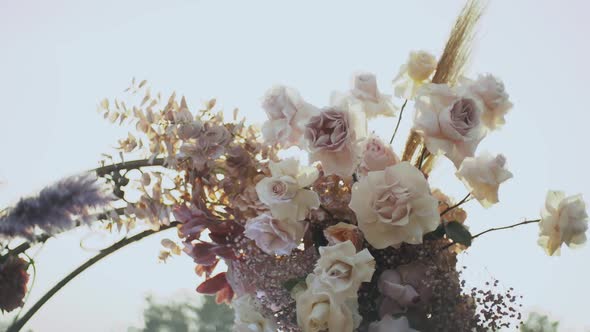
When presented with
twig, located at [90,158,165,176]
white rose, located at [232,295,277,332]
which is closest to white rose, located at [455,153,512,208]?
white rose, located at [232,295,277,332]

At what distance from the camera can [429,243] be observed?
88 cm

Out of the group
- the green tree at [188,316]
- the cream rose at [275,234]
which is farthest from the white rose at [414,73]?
the green tree at [188,316]

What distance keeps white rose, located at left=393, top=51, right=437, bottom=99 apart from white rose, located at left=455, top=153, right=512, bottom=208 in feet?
0.42

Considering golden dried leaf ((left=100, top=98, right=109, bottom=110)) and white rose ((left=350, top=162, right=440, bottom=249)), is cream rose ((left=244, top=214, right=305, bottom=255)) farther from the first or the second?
golden dried leaf ((left=100, top=98, right=109, bottom=110))

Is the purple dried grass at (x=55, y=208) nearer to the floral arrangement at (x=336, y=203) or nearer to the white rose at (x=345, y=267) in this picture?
the floral arrangement at (x=336, y=203)

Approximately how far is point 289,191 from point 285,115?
10 cm

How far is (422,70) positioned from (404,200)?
19 cm

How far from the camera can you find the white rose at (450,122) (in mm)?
847

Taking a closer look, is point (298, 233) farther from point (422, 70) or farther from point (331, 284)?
point (422, 70)

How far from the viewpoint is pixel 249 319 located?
0.91 metres

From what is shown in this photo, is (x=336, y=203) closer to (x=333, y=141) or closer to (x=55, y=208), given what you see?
(x=333, y=141)

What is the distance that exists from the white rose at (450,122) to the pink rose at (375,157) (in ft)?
0.15

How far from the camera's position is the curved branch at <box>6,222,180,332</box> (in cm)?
93

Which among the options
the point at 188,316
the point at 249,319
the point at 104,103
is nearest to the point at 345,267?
the point at 249,319
